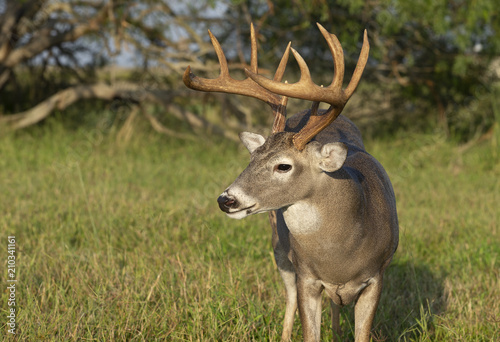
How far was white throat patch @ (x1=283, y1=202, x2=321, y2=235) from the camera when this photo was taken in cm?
282

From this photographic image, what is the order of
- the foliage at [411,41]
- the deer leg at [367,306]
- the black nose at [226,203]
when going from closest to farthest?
the black nose at [226,203]
the deer leg at [367,306]
the foliage at [411,41]

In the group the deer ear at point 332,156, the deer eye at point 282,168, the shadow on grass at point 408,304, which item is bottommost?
the shadow on grass at point 408,304

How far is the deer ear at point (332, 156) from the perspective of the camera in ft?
8.86

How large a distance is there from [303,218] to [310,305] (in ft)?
1.69

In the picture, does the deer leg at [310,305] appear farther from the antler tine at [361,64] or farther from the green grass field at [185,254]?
the antler tine at [361,64]

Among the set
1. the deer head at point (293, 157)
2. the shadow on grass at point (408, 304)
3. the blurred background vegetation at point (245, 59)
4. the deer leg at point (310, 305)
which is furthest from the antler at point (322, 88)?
the blurred background vegetation at point (245, 59)

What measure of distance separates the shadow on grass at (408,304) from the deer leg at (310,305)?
0.41 meters

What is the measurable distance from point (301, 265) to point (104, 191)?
346 centimetres

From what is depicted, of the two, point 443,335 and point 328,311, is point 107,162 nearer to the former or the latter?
point 328,311

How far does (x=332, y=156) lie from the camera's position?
2.74 meters

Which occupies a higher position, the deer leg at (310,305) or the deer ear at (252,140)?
the deer ear at (252,140)

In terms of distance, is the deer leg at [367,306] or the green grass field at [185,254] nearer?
the deer leg at [367,306]

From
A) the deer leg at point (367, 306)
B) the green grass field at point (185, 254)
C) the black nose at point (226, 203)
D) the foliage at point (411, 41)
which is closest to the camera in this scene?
the black nose at point (226, 203)

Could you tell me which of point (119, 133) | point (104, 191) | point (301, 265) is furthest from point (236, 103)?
point (301, 265)
